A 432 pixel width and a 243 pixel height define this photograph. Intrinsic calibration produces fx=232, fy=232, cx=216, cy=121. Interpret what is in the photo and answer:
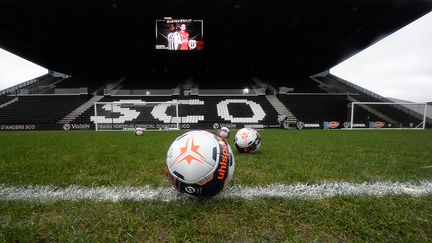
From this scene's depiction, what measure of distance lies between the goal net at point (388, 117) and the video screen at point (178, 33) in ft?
48.5

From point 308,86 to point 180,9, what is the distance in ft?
66.8

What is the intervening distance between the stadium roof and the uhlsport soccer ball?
14.5 m

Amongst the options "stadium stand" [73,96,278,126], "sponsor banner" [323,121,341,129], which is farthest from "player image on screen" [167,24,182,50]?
"sponsor banner" [323,121,341,129]

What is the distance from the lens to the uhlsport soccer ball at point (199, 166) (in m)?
1.95

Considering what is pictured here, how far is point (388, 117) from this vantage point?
72.1 ft

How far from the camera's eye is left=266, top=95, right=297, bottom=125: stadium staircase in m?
22.5

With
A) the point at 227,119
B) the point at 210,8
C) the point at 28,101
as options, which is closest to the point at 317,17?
the point at 210,8

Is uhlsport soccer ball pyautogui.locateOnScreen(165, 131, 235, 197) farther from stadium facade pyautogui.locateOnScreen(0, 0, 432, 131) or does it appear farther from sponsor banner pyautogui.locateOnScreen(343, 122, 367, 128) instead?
sponsor banner pyautogui.locateOnScreen(343, 122, 367, 128)

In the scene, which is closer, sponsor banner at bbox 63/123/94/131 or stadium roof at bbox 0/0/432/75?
stadium roof at bbox 0/0/432/75

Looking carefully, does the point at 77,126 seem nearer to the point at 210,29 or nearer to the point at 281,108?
the point at 210,29

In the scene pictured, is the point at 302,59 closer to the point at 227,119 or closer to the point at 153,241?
the point at 227,119

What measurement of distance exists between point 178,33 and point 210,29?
9.72ft

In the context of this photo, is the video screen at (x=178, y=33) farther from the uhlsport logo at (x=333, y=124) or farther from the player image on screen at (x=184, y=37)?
the uhlsport logo at (x=333, y=124)

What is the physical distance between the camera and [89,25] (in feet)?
56.1
